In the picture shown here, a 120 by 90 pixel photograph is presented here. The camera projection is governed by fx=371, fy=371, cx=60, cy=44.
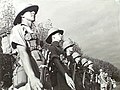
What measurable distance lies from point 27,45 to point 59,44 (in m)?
0.54

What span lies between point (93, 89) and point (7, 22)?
0.86 m

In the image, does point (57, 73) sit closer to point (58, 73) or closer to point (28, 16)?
point (58, 73)

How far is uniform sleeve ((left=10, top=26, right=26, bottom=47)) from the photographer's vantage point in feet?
5.57

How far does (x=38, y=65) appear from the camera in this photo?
175cm

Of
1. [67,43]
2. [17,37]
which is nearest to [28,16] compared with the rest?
[17,37]

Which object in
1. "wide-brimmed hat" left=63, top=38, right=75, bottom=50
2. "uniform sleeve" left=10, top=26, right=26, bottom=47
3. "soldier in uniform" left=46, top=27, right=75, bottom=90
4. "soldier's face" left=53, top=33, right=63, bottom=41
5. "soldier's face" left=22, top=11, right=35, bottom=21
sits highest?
"soldier's face" left=22, top=11, right=35, bottom=21

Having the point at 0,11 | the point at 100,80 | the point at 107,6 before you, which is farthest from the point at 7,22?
the point at 100,80

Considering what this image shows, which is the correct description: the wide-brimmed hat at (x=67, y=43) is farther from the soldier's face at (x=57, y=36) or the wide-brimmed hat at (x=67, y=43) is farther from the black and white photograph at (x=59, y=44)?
the soldier's face at (x=57, y=36)

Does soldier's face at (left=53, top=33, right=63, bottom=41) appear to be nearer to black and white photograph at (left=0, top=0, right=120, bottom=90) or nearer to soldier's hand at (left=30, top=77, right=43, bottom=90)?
black and white photograph at (left=0, top=0, right=120, bottom=90)

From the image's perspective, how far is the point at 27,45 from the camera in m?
1.74

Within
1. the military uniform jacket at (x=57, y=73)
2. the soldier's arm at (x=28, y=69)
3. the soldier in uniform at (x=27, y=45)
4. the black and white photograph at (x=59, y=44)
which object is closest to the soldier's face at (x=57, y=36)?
the black and white photograph at (x=59, y=44)

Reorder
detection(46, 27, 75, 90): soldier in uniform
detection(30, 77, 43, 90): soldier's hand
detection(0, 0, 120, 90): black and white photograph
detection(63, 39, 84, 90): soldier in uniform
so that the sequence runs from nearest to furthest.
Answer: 1. detection(30, 77, 43, 90): soldier's hand
2. detection(0, 0, 120, 90): black and white photograph
3. detection(46, 27, 75, 90): soldier in uniform
4. detection(63, 39, 84, 90): soldier in uniform

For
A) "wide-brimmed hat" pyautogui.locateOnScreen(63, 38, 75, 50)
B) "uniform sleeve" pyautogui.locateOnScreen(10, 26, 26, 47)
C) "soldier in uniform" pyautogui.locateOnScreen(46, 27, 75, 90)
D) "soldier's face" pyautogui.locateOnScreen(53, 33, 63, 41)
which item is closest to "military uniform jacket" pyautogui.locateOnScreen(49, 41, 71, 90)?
"soldier in uniform" pyautogui.locateOnScreen(46, 27, 75, 90)

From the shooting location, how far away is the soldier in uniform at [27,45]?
1.62 m
